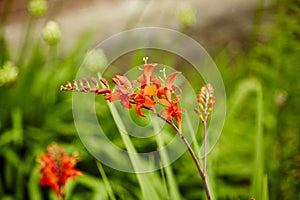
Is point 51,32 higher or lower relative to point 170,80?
higher

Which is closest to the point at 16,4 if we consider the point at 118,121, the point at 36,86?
the point at 36,86

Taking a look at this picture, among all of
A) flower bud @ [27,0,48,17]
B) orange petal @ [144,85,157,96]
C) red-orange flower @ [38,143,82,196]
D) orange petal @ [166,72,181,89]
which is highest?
flower bud @ [27,0,48,17]

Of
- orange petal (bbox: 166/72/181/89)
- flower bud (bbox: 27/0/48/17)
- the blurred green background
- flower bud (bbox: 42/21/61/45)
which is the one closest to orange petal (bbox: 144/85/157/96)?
orange petal (bbox: 166/72/181/89)

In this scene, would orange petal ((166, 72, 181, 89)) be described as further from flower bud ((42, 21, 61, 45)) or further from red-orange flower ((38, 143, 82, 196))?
flower bud ((42, 21, 61, 45))

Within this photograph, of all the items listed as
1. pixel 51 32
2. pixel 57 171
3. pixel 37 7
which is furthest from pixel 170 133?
pixel 57 171

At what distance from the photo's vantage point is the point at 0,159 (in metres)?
2.49

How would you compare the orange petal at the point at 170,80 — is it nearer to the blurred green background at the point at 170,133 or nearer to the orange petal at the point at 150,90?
the orange petal at the point at 150,90

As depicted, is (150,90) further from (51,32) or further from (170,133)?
(170,133)

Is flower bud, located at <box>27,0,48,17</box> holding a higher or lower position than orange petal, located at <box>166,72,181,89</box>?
higher

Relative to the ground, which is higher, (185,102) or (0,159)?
(185,102)

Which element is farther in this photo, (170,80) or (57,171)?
(57,171)

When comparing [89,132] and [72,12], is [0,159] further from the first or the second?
[72,12]

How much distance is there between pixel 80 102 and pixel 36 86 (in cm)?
29

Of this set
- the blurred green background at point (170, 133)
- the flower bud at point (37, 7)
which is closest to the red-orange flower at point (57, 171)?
the blurred green background at point (170, 133)
